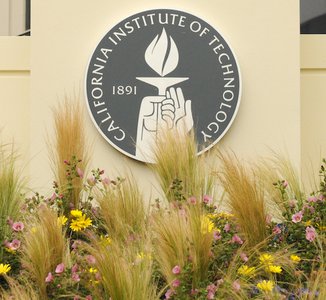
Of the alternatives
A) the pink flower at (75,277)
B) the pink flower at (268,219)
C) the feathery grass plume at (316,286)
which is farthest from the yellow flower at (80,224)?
the feathery grass plume at (316,286)

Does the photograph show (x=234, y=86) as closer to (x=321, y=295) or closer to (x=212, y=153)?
(x=212, y=153)

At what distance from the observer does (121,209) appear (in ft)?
14.7

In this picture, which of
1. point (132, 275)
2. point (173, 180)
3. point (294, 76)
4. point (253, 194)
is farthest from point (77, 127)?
point (294, 76)

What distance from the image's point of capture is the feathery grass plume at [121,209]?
438cm

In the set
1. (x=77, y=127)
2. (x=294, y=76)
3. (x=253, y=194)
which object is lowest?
(x=253, y=194)

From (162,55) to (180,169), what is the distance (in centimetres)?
171

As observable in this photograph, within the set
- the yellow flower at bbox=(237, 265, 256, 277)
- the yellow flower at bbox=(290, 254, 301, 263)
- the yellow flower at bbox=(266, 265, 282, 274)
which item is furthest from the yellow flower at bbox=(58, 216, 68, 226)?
the yellow flower at bbox=(290, 254, 301, 263)

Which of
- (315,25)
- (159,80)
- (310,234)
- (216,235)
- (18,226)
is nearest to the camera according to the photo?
(216,235)

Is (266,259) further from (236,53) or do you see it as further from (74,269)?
(236,53)

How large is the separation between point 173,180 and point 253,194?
512mm

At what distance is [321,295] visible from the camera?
348 centimetres

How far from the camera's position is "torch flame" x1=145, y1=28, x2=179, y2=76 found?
6.14m

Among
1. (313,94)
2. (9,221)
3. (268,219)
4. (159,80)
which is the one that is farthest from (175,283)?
(313,94)

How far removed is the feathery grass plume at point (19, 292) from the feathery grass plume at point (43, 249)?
70 millimetres
